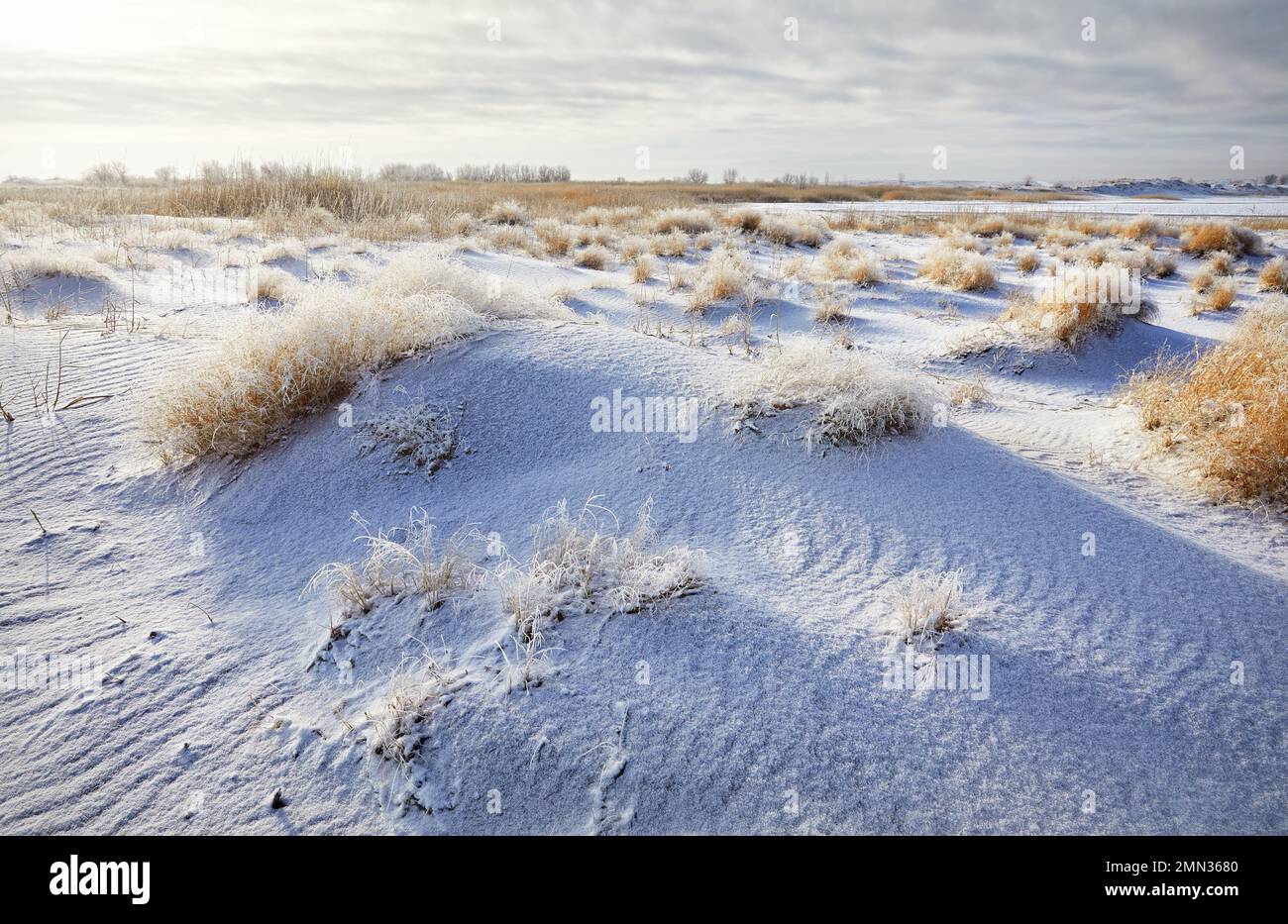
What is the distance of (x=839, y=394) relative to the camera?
13.9 feet

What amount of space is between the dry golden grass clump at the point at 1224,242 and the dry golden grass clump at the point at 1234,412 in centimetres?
1388

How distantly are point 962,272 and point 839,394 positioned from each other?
8688 mm

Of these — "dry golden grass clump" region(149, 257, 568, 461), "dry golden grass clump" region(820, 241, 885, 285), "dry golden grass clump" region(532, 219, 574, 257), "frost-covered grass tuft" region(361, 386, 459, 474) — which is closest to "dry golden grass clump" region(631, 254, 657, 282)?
"dry golden grass clump" region(820, 241, 885, 285)

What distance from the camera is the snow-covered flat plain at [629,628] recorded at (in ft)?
7.15

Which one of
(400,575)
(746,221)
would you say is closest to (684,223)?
(746,221)

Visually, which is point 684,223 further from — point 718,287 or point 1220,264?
point 1220,264

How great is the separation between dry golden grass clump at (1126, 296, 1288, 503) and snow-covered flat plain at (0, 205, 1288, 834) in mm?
198

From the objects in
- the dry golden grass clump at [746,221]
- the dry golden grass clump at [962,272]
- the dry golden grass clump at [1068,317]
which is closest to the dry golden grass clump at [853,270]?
the dry golden grass clump at [962,272]

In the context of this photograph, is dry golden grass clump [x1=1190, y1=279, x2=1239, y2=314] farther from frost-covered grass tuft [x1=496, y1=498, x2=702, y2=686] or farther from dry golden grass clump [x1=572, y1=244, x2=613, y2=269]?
frost-covered grass tuft [x1=496, y1=498, x2=702, y2=686]

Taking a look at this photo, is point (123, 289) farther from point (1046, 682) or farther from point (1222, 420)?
point (1222, 420)

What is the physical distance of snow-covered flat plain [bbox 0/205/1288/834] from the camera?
2180mm

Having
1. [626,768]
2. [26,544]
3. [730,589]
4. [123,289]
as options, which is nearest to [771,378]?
[730,589]

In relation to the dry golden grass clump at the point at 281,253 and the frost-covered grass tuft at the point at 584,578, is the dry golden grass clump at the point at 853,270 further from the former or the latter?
the frost-covered grass tuft at the point at 584,578

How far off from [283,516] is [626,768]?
2.61m
